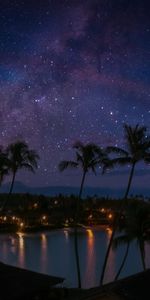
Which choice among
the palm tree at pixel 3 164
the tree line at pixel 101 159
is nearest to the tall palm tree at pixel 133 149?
the tree line at pixel 101 159

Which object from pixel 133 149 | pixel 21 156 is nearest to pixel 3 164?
pixel 21 156

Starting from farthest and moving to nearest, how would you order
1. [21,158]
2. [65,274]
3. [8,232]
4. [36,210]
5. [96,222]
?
[96,222] → [36,210] → [8,232] → [65,274] → [21,158]

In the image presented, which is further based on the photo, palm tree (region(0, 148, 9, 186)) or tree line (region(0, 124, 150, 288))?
palm tree (region(0, 148, 9, 186))

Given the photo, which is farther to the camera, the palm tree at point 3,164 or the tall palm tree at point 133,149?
the palm tree at point 3,164

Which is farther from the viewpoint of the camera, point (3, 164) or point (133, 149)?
point (3, 164)

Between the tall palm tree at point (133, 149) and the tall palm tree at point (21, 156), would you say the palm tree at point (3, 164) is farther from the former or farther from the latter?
the tall palm tree at point (133, 149)

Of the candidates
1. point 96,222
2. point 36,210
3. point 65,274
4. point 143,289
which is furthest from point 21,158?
point 96,222

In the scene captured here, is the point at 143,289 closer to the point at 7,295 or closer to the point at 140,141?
the point at 7,295

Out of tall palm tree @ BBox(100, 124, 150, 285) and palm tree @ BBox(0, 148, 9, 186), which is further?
palm tree @ BBox(0, 148, 9, 186)

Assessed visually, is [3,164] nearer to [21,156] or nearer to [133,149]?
[21,156]

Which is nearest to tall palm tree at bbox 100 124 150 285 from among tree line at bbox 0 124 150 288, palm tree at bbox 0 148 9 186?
tree line at bbox 0 124 150 288

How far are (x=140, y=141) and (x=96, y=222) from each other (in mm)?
165686

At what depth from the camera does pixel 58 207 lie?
197125mm

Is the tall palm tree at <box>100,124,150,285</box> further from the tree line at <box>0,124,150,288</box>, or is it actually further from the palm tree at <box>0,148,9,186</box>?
the palm tree at <box>0,148,9,186</box>
